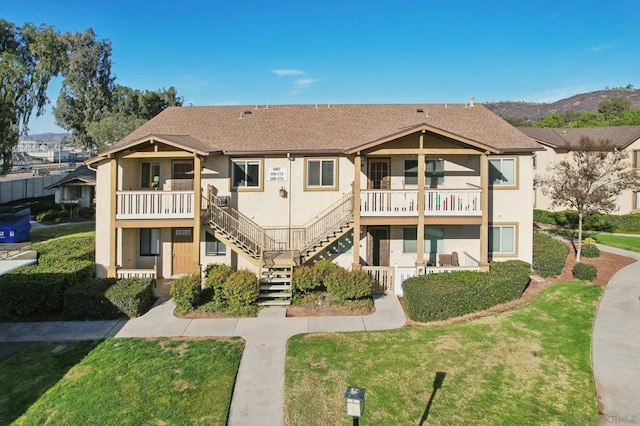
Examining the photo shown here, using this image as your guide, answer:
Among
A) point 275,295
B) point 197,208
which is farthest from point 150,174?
point 275,295

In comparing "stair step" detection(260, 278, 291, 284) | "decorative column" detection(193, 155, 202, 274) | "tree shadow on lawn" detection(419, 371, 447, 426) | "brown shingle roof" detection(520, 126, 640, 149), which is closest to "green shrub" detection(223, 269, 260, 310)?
"stair step" detection(260, 278, 291, 284)

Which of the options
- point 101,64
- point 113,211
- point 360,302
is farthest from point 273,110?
point 101,64

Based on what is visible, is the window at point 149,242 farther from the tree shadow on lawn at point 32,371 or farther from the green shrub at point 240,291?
the tree shadow on lawn at point 32,371

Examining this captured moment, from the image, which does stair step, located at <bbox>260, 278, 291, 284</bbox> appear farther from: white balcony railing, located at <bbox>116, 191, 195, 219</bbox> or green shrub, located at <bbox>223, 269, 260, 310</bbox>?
white balcony railing, located at <bbox>116, 191, 195, 219</bbox>

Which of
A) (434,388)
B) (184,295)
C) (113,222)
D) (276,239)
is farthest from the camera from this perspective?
(276,239)

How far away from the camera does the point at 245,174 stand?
57.1ft

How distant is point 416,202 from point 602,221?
70.8 ft

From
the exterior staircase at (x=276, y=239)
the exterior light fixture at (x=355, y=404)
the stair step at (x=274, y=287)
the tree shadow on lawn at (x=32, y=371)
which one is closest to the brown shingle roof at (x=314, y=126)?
the exterior staircase at (x=276, y=239)

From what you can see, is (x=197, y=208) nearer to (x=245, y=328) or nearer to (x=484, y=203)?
(x=245, y=328)

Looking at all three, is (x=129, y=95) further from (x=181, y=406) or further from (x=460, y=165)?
(x=181, y=406)

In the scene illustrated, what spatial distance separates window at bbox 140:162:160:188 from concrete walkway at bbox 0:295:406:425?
575cm

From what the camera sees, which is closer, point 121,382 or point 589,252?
point 121,382

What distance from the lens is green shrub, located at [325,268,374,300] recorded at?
47.1 ft

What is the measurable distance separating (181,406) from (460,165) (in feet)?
47.0
